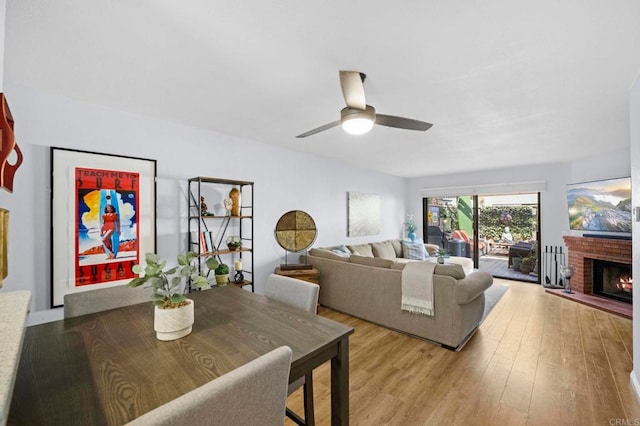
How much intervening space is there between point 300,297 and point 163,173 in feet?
6.86

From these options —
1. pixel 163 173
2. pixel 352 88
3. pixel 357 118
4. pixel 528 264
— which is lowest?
pixel 528 264

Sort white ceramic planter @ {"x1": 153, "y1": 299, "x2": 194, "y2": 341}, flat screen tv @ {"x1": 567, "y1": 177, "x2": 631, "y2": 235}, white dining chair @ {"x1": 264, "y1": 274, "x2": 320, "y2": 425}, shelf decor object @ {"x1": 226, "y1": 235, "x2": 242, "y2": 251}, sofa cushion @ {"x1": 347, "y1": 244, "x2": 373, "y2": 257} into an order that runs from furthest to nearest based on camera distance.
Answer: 1. sofa cushion @ {"x1": 347, "y1": 244, "x2": 373, "y2": 257}
2. flat screen tv @ {"x1": 567, "y1": 177, "x2": 631, "y2": 235}
3. shelf decor object @ {"x1": 226, "y1": 235, "x2": 242, "y2": 251}
4. white dining chair @ {"x1": 264, "y1": 274, "x2": 320, "y2": 425}
5. white ceramic planter @ {"x1": 153, "y1": 299, "x2": 194, "y2": 341}

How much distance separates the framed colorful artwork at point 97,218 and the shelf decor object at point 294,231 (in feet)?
5.15

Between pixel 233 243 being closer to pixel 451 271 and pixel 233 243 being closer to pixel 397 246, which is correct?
pixel 451 271

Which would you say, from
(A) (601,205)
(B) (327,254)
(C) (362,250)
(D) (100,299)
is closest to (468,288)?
(B) (327,254)

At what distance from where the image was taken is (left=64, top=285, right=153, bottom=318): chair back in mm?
1565

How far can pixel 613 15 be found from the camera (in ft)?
4.50

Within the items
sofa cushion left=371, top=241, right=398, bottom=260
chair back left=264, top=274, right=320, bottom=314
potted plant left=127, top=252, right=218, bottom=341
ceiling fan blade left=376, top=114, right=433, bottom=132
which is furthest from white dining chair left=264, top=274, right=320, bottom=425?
sofa cushion left=371, top=241, right=398, bottom=260

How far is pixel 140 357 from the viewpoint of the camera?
1.08 metres

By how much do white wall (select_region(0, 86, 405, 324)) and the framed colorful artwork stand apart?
7cm

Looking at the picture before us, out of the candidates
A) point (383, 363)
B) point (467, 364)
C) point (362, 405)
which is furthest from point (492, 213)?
point (362, 405)

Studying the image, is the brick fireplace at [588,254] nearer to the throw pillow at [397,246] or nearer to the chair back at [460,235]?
the chair back at [460,235]

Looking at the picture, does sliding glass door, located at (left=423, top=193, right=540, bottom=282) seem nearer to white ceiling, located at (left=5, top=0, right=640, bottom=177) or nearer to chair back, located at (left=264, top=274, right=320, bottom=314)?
white ceiling, located at (left=5, top=0, right=640, bottom=177)

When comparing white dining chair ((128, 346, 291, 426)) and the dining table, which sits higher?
white dining chair ((128, 346, 291, 426))
